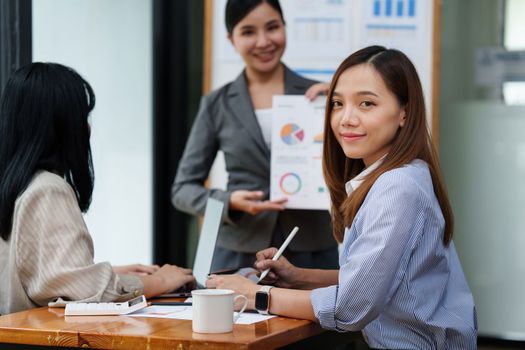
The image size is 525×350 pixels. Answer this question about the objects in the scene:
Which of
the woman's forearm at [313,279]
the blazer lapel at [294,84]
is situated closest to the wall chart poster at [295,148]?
the blazer lapel at [294,84]

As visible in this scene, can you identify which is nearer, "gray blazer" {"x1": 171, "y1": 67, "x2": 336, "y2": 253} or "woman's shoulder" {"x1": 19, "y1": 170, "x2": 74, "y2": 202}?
"woman's shoulder" {"x1": 19, "y1": 170, "x2": 74, "y2": 202}

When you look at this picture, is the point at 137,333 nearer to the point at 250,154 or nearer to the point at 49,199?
the point at 49,199

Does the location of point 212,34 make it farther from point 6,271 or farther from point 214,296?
point 214,296

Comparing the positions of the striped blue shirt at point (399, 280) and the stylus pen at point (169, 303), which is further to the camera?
the stylus pen at point (169, 303)

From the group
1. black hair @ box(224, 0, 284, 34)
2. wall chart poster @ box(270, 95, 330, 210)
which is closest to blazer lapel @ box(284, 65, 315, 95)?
wall chart poster @ box(270, 95, 330, 210)

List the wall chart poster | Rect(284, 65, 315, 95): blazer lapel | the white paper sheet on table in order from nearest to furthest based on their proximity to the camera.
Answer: the white paper sheet on table
the wall chart poster
Rect(284, 65, 315, 95): blazer lapel

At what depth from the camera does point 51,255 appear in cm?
226

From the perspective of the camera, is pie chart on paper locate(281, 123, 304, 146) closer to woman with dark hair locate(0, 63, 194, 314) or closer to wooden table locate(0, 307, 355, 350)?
woman with dark hair locate(0, 63, 194, 314)

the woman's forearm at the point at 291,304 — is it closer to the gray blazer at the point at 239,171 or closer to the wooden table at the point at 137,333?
the wooden table at the point at 137,333

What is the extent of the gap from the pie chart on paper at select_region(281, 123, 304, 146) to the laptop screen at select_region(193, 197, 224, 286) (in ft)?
2.50

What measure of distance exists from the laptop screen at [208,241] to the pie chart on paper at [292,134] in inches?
30.0

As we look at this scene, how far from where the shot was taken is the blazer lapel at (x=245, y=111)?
3.51 metres

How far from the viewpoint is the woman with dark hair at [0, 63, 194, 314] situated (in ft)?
7.46

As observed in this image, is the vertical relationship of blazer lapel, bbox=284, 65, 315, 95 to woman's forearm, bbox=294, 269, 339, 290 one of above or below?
above
